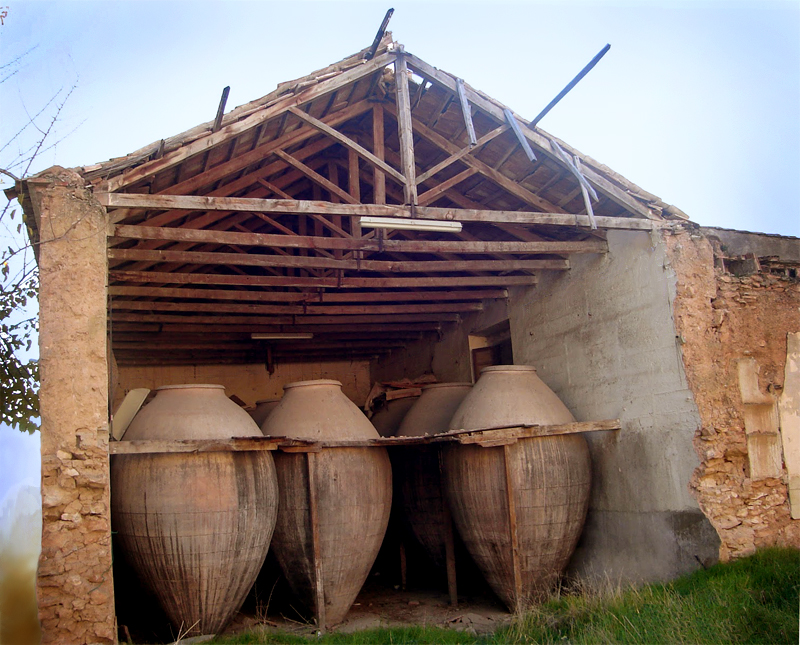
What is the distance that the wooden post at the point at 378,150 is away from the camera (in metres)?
7.78

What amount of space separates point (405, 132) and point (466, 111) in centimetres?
70

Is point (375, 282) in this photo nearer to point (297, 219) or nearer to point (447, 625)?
point (297, 219)

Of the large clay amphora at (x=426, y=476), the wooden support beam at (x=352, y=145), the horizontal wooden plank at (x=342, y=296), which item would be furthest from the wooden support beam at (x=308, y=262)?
the large clay amphora at (x=426, y=476)

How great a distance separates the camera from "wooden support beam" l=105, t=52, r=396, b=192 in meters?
6.62

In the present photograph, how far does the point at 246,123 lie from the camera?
22.8 feet

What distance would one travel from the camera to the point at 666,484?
767 cm

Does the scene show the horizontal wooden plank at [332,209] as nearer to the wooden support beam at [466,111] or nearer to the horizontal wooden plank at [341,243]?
the horizontal wooden plank at [341,243]

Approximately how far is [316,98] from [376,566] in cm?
653

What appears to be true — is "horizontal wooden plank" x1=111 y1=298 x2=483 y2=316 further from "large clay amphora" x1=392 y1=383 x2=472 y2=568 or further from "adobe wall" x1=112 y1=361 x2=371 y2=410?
"adobe wall" x1=112 y1=361 x2=371 y2=410

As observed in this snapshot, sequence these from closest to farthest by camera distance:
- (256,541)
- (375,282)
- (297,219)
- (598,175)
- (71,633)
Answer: (71,633), (256,541), (598,175), (375,282), (297,219)

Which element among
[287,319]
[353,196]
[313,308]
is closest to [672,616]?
[353,196]

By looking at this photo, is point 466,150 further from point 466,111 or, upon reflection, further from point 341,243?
point 341,243

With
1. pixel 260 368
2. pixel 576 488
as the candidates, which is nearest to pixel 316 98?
pixel 576 488

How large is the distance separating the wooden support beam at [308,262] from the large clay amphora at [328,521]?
1910mm
